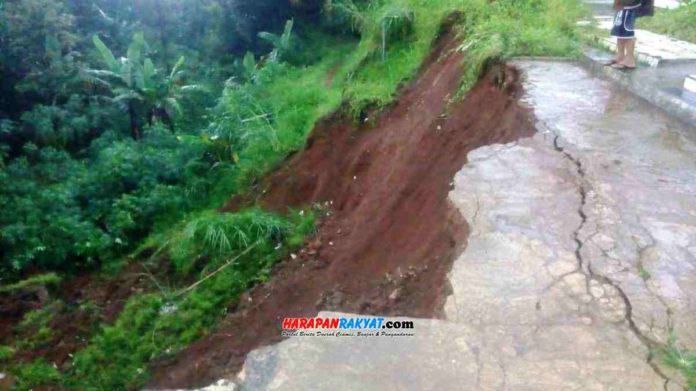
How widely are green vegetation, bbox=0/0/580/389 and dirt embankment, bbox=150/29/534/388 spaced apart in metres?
0.36

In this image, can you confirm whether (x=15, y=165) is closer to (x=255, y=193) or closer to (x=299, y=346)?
(x=255, y=193)

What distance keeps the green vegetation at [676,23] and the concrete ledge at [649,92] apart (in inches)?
77.5

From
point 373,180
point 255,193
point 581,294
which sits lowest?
point 255,193

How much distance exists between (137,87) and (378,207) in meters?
7.17

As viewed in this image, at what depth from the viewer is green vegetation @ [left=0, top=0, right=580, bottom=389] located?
5.81 metres

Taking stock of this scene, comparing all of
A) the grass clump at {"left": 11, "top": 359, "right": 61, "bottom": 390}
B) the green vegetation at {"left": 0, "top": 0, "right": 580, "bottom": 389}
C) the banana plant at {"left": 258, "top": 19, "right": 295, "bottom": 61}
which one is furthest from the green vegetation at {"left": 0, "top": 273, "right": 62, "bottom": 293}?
the banana plant at {"left": 258, "top": 19, "right": 295, "bottom": 61}

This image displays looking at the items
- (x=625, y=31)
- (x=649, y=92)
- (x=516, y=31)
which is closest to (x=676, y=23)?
(x=516, y=31)

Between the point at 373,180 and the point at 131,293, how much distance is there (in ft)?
9.10

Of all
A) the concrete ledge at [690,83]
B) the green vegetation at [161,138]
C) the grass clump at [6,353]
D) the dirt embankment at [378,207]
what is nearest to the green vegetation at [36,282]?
the green vegetation at [161,138]

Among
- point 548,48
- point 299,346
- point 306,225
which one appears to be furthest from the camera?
point 548,48

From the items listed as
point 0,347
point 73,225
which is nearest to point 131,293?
point 0,347

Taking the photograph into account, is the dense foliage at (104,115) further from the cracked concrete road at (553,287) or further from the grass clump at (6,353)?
the cracked concrete road at (553,287)

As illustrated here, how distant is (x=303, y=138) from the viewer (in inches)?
338

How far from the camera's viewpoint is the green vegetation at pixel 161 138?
19.1 feet
